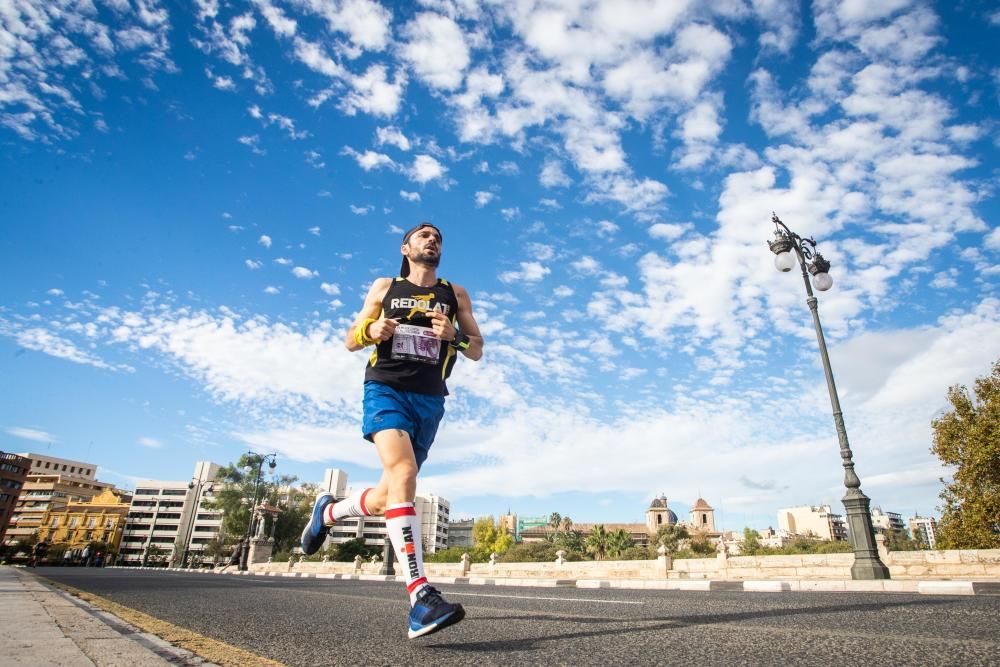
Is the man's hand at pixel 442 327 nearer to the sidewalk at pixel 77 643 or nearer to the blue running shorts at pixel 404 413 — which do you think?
the blue running shorts at pixel 404 413

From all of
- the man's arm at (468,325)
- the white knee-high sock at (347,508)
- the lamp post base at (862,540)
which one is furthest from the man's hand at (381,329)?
the lamp post base at (862,540)

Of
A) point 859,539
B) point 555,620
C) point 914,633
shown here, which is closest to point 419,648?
point 555,620

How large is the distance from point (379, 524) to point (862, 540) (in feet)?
351

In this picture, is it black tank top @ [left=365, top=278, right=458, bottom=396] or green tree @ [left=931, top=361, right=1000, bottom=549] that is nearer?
black tank top @ [left=365, top=278, right=458, bottom=396]

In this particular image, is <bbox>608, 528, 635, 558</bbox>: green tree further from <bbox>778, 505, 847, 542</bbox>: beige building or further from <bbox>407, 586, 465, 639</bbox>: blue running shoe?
<bbox>778, 505, 847, 542</bbox>: beige building

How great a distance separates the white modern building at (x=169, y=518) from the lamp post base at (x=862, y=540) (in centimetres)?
10035

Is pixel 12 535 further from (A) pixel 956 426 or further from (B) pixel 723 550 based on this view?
(A) pixel 956 426

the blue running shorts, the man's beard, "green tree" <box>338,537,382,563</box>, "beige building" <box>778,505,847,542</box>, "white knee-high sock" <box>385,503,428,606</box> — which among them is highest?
"beige building" <box>778,505,847,542</box>

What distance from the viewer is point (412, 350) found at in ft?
10.4

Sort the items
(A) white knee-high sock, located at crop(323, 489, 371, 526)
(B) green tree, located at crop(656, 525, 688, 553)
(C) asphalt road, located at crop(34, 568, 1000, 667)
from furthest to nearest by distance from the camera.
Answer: (B) green tree, located at crop(656, 525, 688, 553), (A) white knee-high sock, located at crop(323, 489, 371, 526), (C) asphalt road, located at crop(34, 568, 1000, 667)

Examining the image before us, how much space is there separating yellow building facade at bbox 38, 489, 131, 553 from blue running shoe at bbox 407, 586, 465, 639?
111021 millimetres

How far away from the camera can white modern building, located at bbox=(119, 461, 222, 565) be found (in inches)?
3666

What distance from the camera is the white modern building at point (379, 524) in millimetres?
100688

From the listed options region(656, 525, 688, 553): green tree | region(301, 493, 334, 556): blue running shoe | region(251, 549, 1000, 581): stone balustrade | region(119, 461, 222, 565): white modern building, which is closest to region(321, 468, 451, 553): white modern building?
region(119, 461, 222, 565): white modern building
